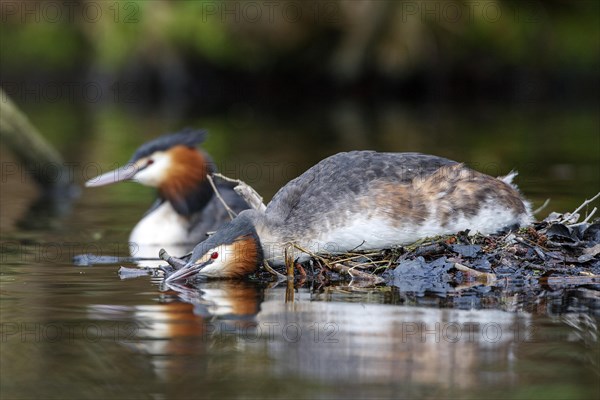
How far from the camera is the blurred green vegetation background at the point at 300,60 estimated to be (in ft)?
89.7

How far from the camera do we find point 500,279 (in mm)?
7207

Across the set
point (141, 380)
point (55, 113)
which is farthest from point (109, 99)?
point (141, 380)

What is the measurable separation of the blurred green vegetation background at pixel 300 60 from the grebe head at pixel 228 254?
53.1ft

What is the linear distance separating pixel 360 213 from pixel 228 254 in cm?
91

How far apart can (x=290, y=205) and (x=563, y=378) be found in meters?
3.24

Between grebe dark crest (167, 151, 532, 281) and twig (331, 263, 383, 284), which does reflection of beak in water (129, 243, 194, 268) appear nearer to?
grebe dark crest (167, 151, 532, 281)

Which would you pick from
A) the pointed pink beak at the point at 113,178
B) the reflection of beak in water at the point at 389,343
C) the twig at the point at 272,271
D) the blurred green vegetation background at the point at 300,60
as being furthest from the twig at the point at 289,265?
the blurred green vegetation background at the point at 300,60

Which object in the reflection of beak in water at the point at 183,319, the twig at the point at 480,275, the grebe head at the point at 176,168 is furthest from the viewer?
the grebe head at the point at 176,168

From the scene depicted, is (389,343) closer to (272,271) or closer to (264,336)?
(264,336)

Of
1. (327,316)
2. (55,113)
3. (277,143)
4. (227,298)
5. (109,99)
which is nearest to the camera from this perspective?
(327,316)

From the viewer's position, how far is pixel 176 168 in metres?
10.3

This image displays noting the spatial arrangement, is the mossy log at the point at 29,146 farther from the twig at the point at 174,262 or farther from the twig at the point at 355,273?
the twig at the point at 355,273

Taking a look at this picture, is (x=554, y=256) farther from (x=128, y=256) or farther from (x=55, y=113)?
(x=55, y=113)

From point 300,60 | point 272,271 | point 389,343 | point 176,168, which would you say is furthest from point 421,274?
point 300,60
